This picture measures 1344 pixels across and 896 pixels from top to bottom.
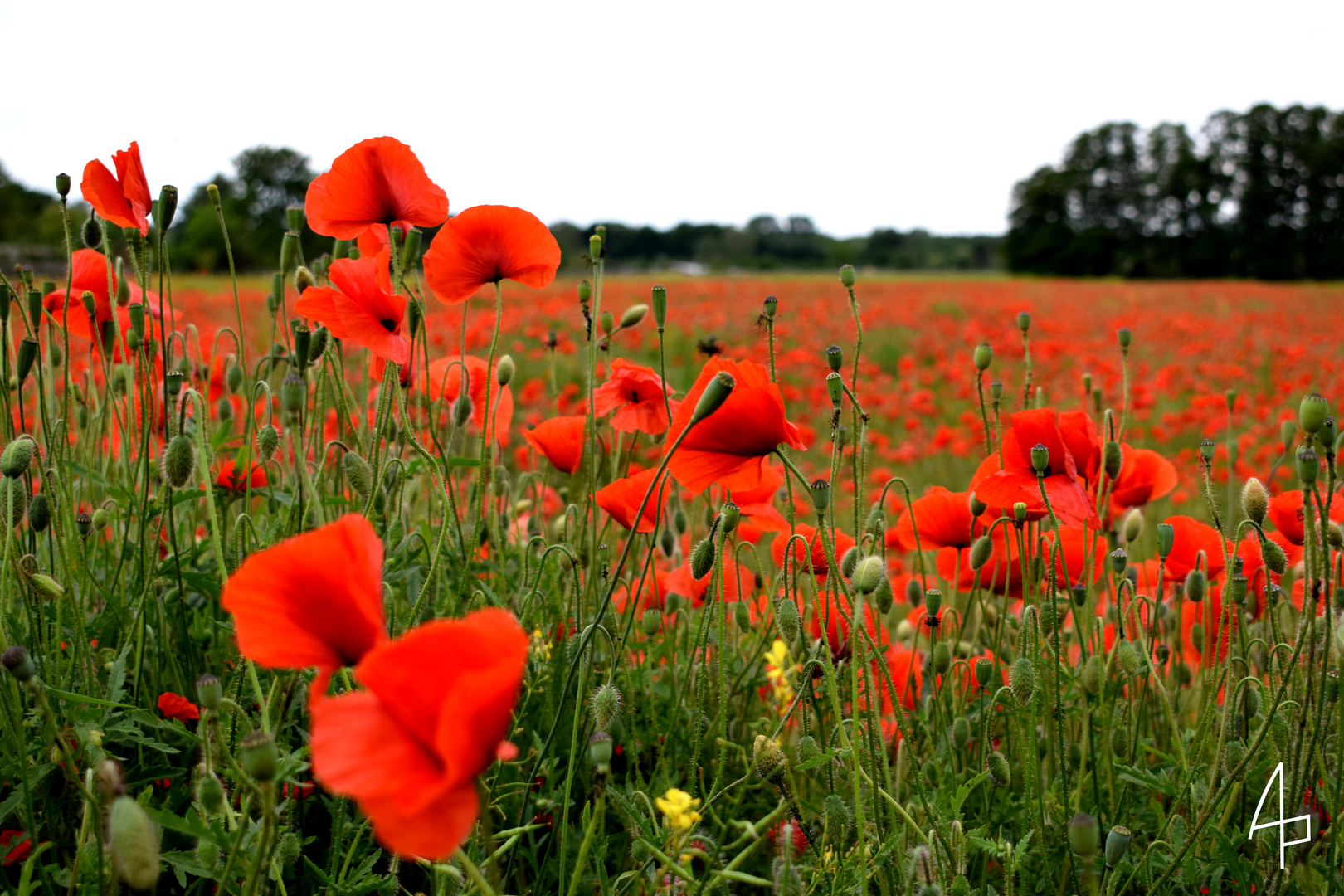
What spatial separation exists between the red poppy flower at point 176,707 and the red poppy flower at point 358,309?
0.52 metres

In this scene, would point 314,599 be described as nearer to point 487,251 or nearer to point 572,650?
point 572,650

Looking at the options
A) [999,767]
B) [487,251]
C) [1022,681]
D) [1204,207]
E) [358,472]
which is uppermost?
[1204,207]

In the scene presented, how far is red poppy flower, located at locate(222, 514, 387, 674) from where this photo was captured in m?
0.57

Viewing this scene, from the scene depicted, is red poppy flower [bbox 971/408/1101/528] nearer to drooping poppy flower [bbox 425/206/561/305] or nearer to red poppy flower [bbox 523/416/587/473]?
drooping poppy flower [bbox 425/206/561/305]

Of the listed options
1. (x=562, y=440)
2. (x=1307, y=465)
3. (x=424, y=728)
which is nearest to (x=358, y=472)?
(x=562, y=440)

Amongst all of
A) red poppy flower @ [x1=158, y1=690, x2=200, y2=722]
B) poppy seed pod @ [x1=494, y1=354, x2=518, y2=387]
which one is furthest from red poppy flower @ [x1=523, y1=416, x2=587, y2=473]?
red poppy flower @ [x1=158, y1=690, x2=200, y2=722]

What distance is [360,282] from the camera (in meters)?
1.22

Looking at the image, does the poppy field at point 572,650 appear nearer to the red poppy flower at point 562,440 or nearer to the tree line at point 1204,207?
the red poppy flower at point 562,440

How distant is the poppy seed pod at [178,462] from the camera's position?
1.08 meters

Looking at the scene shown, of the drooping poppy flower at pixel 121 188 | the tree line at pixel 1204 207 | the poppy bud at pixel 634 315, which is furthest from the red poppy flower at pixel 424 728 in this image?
the tree line at pixel 1204 207

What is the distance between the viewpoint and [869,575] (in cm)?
87

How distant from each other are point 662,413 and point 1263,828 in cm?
98

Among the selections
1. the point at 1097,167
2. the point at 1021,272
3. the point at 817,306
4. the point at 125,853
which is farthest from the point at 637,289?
the point at 1097,167

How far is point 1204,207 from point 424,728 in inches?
2069
